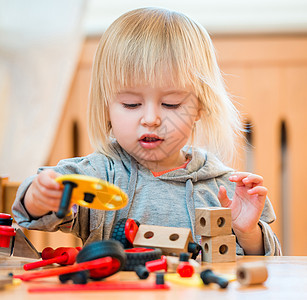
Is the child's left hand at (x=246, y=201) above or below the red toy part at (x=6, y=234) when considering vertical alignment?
above

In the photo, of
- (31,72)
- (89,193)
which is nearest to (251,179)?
(89,193)

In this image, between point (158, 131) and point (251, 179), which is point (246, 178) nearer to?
point (251, 179)

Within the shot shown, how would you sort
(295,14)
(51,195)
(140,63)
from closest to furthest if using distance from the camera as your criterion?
(51,195)
(140,63)
(295,14)

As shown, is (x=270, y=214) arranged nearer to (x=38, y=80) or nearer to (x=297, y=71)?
(x=38, y=80)

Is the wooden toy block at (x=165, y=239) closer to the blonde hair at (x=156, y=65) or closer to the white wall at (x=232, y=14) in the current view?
the blonde hair at (x=156, y=65)

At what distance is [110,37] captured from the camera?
3.41 feet

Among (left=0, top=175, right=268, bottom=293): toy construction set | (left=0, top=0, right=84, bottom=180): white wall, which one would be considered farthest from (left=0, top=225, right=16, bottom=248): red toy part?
(left=0, top=0, right=84, bottom=180): white wall

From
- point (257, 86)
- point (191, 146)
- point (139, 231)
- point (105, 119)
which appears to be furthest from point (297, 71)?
point (139, 231)

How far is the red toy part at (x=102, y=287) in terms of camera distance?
58 centimetres

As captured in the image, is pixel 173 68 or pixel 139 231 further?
pixel 173 68

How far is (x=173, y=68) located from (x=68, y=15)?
3.50 ft

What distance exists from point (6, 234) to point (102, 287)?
28cm

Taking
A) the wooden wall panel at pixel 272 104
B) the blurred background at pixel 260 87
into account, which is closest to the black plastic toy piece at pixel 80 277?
the blurred background at pixel 260 87

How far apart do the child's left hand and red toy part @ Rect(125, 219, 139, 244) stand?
0.69 feet
